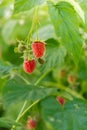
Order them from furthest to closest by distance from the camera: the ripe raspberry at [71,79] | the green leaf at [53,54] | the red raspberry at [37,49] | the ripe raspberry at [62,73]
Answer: the ripe raspberry at [62,73]
the ripe raspberry at [71,79]
the green leaf at [53,54]
the red raspberry at [37,49]

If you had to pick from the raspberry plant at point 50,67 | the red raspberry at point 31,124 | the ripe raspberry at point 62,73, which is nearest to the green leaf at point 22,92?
the raspberry plant at point 50,67

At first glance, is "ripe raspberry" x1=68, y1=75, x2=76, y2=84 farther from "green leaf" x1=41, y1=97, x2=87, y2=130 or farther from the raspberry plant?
"green leaf" x1=41, y1=97, x2=87, y2=130

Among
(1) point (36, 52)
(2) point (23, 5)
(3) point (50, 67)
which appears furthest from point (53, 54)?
(2) point (23, 5)

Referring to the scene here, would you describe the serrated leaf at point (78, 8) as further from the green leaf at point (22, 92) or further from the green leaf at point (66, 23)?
the green leaf at point (22, 92)

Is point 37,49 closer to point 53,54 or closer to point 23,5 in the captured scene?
point 23,5

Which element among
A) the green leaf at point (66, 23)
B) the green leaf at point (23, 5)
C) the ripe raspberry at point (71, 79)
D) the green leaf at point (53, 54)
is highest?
the green leaf at point (23, 5)

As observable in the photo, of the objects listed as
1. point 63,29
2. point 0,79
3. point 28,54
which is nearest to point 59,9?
point 63,29
